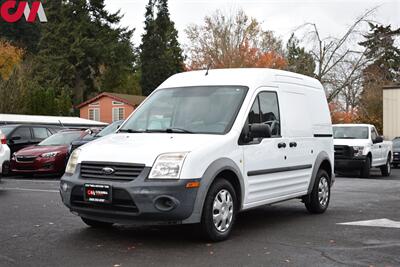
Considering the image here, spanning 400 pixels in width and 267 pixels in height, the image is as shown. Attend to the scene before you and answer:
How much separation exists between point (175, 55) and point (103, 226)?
66510mm

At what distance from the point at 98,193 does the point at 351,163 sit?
13094 millimetres

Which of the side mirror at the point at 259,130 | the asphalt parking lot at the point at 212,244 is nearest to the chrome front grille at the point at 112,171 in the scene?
the asphalt parking lot at the point at 212,244

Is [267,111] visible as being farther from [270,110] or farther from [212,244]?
[212,244]

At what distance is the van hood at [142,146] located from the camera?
608 cm

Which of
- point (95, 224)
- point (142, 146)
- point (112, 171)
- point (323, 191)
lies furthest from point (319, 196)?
point (112, 171)

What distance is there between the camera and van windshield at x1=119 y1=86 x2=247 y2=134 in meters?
6.89

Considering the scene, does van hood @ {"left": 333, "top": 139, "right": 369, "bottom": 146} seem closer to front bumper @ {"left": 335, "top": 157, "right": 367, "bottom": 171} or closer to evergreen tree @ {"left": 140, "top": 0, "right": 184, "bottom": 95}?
front bumper @ {"left": 335, "top": 157, "right": 367, "bottom": 171}

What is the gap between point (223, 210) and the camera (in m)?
6.54

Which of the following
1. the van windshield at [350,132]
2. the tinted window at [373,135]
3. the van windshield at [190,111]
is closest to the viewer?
the van windshield at [190,111]

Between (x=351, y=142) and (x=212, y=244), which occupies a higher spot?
(x=351, y=142)

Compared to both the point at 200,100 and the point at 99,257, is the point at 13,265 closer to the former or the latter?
the point at 99,257

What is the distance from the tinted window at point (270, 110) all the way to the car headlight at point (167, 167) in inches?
71.5

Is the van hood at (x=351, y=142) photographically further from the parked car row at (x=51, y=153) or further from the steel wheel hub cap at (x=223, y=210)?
the steel wheel hub cap at (x=223, y=210)

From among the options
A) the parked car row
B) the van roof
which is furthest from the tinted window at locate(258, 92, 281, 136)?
the parked car row
